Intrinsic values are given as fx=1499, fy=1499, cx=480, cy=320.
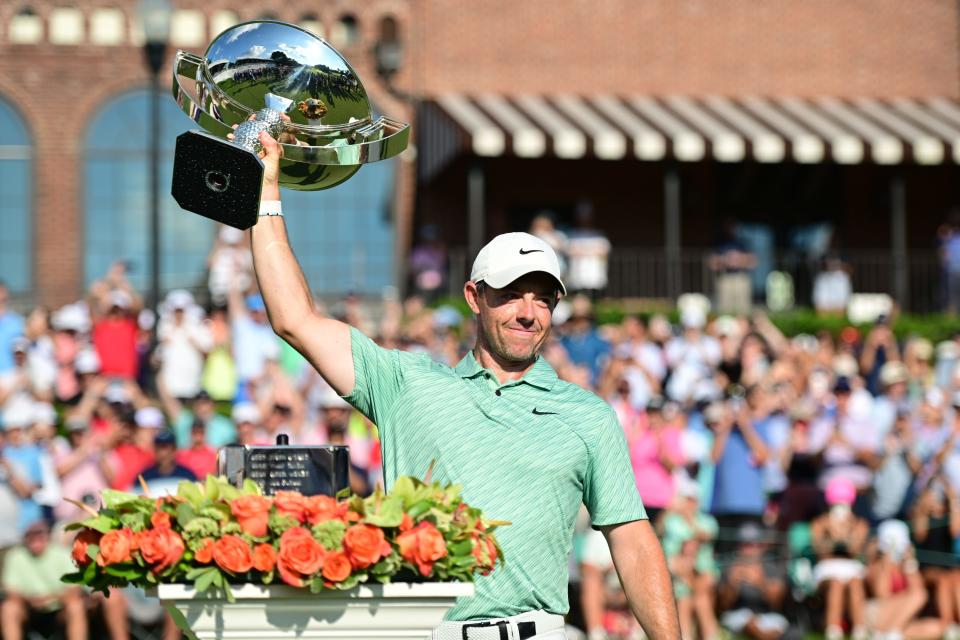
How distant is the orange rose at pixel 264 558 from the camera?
3.02 meters

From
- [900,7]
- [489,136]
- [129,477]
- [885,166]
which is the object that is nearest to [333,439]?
[129,477]

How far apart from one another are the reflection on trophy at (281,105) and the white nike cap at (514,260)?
405 mm

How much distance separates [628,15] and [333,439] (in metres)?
16.8

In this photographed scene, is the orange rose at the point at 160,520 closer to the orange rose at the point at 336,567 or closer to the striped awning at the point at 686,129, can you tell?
the orange rose at the point at 336,567

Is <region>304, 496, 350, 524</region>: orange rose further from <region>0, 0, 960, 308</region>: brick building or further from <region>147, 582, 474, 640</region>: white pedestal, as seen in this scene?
<region>0, 0, 960, 308</region>: brick building

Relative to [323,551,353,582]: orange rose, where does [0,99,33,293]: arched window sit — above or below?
above

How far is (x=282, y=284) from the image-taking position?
12.1ft

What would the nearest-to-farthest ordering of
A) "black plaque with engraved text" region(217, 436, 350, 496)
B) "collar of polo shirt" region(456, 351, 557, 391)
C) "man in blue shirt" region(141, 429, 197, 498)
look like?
"black plaque with engraved text" region(217, 436, 350, 496)
"collar of polo shirt" region(456, 351, 557, 391)
"man in blue shirt" region(141, 429, 197, 498)

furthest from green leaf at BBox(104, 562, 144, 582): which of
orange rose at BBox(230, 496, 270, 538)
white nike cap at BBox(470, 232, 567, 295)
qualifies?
white nike cap at BBox(470, 232, 567, 295)

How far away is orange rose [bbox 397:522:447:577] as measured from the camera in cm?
304

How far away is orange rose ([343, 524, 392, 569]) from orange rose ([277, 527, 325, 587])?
57mm

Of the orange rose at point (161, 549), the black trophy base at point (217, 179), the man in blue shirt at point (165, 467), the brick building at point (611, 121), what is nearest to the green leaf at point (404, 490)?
the orange rose at point (161, 549)

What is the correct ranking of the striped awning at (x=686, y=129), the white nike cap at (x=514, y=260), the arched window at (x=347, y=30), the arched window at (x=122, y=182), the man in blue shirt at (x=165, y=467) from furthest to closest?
the arched window at (x=347, y=30), the arched window at (x=122, y=182), the striped awning at (x=686, y=129), the man in blue shirt at (x=165, y=467), the white nike cap at (x=514, y=260)

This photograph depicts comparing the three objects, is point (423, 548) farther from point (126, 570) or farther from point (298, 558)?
point (126, 570)
